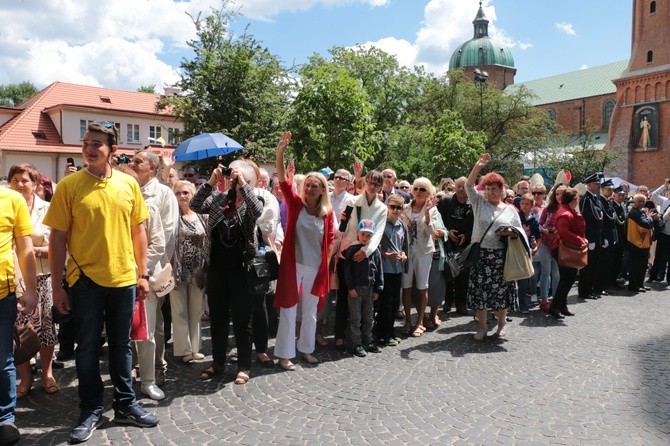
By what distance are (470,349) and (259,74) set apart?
1522 centimetres

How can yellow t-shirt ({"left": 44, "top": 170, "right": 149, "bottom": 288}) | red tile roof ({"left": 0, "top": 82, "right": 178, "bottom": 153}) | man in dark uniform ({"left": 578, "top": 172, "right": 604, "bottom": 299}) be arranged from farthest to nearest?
red tile roof ({"left": 0, "top": 82, "right": 178, "bottom": 153})
man in dark uniform ({"left": 578, "top": 172, "right": 604, "bottom": 299})
yellow t-shirt ({"left": 44, "top": 170, "right": 149, "bottom": 288})

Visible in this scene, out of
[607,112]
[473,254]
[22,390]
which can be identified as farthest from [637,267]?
[607,112]

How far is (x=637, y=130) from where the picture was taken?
49500 millimetres

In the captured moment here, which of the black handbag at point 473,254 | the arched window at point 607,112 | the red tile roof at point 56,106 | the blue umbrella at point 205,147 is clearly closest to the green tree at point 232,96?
the blue umbrella at point 205,147

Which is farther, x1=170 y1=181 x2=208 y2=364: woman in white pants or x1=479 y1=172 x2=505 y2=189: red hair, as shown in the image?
x1=479 y1=172 x2=505 y2=189: red hair

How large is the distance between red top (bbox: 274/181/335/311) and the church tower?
161 ft

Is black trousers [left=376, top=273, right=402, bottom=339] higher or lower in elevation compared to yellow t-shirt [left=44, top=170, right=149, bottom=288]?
lower

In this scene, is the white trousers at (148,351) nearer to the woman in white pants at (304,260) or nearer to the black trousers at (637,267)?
the woman in white pants at (304,260)

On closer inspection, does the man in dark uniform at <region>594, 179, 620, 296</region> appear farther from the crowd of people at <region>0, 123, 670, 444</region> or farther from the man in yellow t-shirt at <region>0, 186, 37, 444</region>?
the man in yellow t-shirt at <region>0, 186, 37, 444</region>

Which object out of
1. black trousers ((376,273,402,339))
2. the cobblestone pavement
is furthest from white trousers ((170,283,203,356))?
black trousers ((376,273,402,339))

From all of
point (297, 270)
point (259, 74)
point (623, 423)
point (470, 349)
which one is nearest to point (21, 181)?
point (297, 270)

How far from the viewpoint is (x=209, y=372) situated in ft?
17.6

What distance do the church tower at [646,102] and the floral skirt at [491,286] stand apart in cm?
4695

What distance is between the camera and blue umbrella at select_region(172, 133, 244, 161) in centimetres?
880
